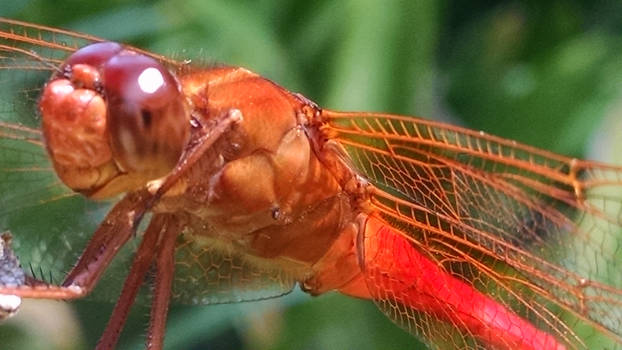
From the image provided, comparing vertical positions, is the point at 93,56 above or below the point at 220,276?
above

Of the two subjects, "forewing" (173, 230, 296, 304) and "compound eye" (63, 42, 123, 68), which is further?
"forewing" (173, 230, 296, 304)

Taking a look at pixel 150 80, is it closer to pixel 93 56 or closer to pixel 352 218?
pixel 93 56

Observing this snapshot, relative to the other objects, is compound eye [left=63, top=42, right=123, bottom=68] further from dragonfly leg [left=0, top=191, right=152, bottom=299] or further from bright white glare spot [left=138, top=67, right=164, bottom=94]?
dragonfly leg [left=0, top=191, right=152, bottom=299]

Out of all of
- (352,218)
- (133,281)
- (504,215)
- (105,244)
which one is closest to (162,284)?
(133,281)

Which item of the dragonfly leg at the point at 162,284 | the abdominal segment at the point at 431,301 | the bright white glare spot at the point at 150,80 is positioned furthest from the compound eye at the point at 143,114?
the abdominal segment at the point at 431,301

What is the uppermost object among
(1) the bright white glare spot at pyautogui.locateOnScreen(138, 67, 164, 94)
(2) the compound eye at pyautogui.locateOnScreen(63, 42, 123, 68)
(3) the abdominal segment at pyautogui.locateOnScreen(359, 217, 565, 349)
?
(2) the compound eye at pyautogui.locateOnScreen(63, 42, 123, 68)

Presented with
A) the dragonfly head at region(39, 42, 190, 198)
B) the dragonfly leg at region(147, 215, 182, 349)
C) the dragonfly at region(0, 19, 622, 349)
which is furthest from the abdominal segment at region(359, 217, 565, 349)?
the dragonfly head at region(39, 42, 190, 198)
